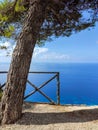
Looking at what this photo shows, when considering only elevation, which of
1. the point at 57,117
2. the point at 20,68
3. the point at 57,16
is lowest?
the point at 57,117

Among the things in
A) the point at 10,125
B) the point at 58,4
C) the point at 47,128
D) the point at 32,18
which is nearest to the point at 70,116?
the point at 47,128

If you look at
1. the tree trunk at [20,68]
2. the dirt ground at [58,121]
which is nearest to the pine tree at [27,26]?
the tree trunk at [20,68]

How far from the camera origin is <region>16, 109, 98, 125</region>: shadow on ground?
4.86 meters

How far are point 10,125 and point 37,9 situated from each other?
7.79ft

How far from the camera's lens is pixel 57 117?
5238mm

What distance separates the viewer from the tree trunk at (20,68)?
472cm

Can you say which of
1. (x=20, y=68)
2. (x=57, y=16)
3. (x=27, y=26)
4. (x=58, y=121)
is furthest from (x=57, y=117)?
(x=57, y=16)

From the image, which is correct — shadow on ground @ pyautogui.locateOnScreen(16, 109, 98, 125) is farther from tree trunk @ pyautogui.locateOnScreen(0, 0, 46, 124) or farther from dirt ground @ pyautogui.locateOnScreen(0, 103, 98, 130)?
tree trunk @ pyautogui.locateOnScreen(0, 0, 46, 124)

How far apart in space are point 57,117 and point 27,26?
205 cm

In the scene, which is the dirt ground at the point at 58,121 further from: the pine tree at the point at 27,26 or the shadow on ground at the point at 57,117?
the pine tree at the point at 27,26

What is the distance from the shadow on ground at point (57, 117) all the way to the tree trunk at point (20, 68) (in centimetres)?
25

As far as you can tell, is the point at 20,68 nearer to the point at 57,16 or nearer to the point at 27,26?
the point at 27,26

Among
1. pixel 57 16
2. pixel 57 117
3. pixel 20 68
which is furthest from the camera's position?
pixel 57 16

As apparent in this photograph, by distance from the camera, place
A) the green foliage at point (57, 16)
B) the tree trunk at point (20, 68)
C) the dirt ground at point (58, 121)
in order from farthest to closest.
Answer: the green foliage at point (57, 16)
the tree trunk at point (20, 68)
the dirt ground at point (58, 121)
